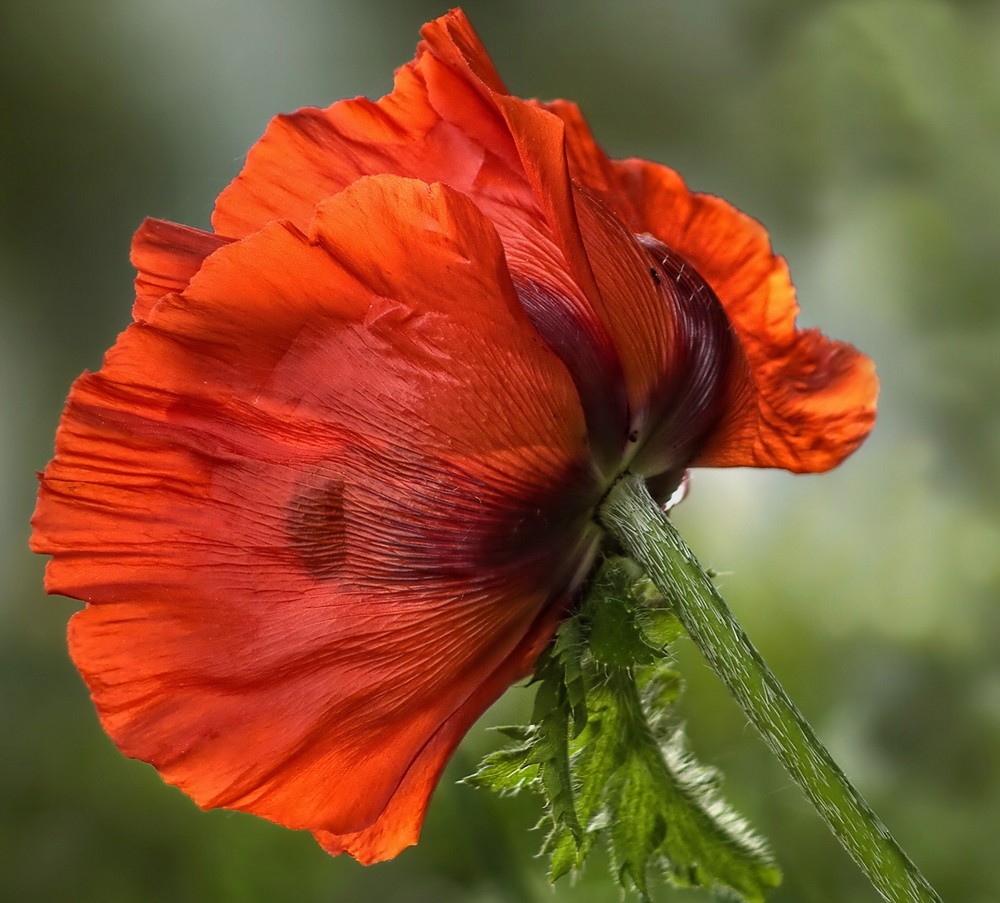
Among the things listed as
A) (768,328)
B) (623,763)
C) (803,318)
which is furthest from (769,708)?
(803,318)

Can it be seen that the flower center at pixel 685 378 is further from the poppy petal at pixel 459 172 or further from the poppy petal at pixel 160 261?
the poppy petal at pixel 160 261

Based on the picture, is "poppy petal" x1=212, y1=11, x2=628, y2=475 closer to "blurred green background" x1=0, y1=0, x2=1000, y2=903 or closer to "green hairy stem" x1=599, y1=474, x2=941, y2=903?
"green hairy stem" x1=599, y1=474, x2=941, y2=903

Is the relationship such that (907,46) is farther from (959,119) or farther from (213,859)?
(213,859)

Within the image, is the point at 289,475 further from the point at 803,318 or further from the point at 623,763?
the point at 803,318

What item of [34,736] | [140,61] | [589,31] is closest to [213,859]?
[34,736]

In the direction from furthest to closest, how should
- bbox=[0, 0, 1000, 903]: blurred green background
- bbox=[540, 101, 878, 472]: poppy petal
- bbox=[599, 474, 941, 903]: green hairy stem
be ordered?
bbox=[0, 0, 1000, 903]: blurred green background
bbox=[540, 101, 878, 472]: poppy petal
bbox=[599, 474, 941, 903]: green hairy stem

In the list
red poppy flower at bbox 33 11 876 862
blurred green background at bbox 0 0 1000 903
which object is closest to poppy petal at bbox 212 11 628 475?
red poppy flower at bbox 33 11 876 862

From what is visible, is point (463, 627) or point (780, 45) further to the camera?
point (780, 45)
